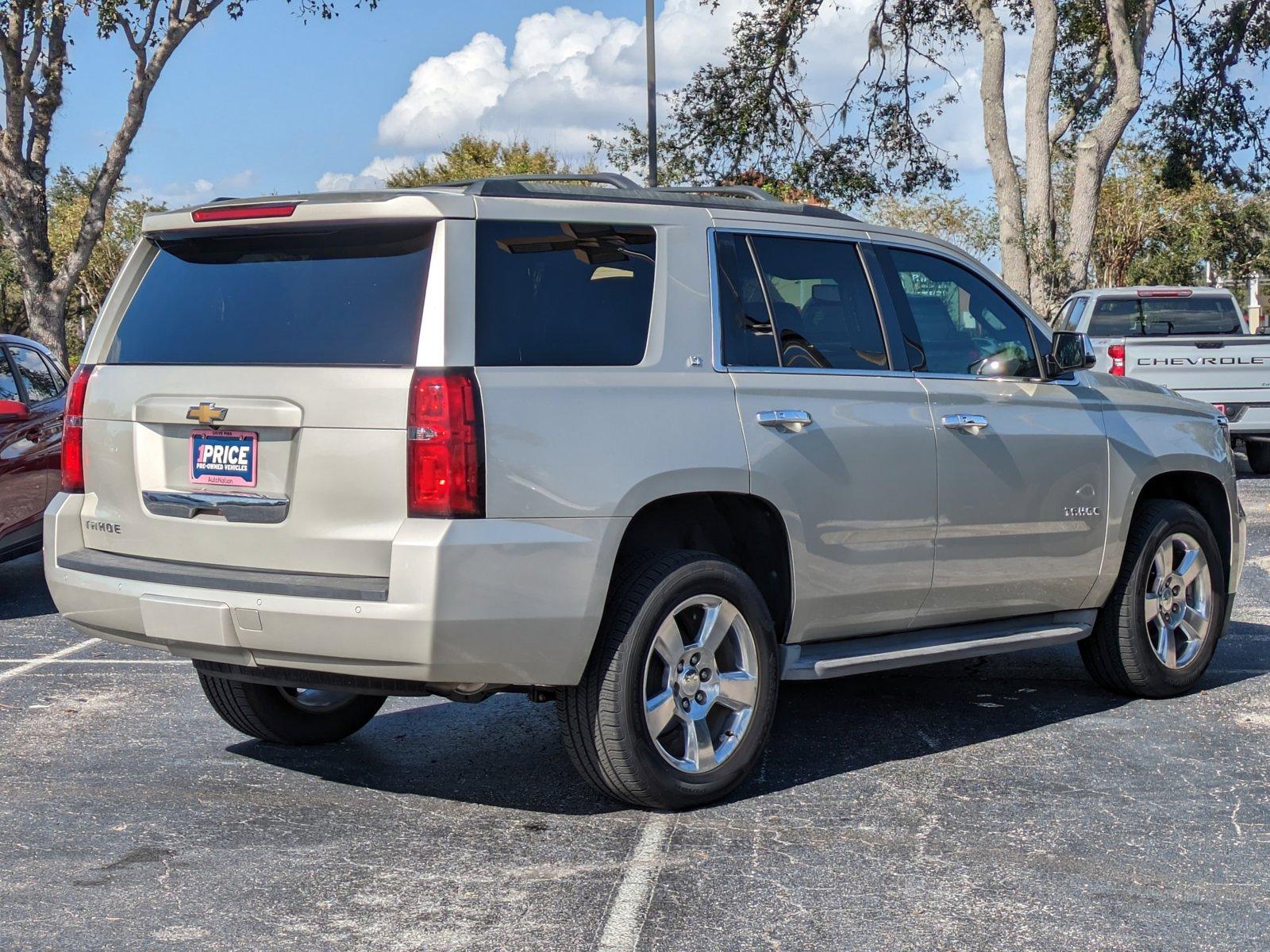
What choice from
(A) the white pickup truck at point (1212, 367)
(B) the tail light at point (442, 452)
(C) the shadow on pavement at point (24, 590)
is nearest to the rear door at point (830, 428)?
(B) the tail light at point (442, 452)

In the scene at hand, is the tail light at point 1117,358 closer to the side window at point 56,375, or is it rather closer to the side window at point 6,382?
the side window at point 56,375

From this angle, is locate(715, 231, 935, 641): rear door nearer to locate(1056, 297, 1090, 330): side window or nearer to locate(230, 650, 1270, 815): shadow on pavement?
locate(230, 650, 1270, 815): shadow on pavement

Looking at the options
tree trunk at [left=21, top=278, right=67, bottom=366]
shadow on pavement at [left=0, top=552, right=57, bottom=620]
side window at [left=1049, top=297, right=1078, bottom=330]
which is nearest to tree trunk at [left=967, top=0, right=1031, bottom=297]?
side window at [left=1049, top=297, right=1078, bottom=330]

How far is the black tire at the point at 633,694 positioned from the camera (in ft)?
16.5

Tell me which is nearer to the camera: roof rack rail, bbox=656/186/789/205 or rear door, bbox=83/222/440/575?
rear door, bbox=83/222/440/575

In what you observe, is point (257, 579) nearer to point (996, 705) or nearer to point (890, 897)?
point (890, 897)

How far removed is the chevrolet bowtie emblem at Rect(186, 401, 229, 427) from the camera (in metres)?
5.01

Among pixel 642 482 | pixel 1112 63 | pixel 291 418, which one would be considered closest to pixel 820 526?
pixel 642 482

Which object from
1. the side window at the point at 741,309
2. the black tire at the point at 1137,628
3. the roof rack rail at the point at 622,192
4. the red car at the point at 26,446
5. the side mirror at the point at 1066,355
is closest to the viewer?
the roof rack rail at the point at 622,192

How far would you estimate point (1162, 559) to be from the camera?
23.1 ft

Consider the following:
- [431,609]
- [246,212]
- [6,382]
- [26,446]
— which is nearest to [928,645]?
[431,609]

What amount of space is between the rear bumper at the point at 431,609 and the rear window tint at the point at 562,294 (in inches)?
20.6

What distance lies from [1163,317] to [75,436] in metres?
14.8

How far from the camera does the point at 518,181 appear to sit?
5.34 m
